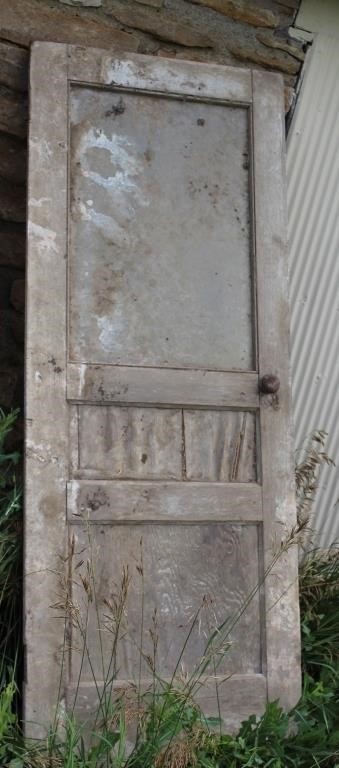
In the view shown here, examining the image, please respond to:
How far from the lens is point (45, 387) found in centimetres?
320

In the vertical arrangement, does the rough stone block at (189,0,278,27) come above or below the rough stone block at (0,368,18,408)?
above

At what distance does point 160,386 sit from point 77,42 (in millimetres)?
1405

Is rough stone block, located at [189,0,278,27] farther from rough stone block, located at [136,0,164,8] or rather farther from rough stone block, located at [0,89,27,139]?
rough stone block, located at [0,89,27,139]

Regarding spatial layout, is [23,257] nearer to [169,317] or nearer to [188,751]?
[169,317]

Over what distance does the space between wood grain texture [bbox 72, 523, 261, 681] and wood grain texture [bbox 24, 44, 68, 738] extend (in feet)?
0.40

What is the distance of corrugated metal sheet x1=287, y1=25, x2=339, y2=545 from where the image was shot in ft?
13.4

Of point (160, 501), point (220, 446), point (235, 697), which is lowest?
point (235, 697)

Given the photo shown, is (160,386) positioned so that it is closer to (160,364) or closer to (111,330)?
(160,364)

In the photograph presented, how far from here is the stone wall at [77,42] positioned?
3.59 m

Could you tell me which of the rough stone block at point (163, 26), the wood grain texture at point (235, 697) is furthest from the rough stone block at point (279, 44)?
the wood grain texture at point (235, 697)

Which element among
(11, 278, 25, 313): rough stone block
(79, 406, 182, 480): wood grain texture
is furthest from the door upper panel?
(11, 278, 25, 313): rough stone block

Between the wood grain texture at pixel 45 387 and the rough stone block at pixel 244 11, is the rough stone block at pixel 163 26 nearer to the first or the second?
the rough stone block at pixel 244 11

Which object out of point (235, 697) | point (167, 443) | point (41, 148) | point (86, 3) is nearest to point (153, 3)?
point (86, 3)

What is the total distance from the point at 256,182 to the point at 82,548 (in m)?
1.51
